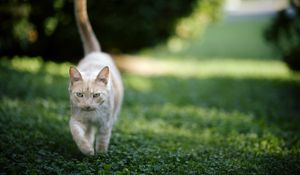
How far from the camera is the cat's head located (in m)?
6.04

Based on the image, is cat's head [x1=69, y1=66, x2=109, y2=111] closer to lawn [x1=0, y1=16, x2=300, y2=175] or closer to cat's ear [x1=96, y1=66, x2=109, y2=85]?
cat's ear [x1=96, y1=66, x2=109, y2=85]

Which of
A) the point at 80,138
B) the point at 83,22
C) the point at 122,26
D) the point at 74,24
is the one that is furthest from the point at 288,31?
the point at 80,138

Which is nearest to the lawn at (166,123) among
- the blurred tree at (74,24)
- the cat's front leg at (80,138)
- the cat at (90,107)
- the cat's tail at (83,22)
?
the cat's front leg at (80,138)

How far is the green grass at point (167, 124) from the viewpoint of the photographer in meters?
5.98

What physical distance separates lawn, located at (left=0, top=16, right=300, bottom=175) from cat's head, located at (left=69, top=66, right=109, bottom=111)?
665 mm

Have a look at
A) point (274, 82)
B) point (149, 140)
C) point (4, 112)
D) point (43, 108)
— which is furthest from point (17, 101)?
point (274, 82)

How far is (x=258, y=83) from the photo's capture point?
46.9 feet

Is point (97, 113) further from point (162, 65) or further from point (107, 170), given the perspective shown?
point (162, 65)

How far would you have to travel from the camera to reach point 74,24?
13.2 meters

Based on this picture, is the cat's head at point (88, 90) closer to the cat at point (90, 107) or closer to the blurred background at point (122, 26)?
the cat at point (90, 107)

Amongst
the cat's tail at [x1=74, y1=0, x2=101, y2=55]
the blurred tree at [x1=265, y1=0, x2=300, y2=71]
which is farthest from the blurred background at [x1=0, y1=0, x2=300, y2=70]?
the cat's tail at [x1=74, y1=0, x2=101, y2=55]

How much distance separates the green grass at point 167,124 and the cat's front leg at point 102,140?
146mm

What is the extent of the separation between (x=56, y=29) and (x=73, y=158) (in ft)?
25.8

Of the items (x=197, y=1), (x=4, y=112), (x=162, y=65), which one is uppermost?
(x=197, y=1)
